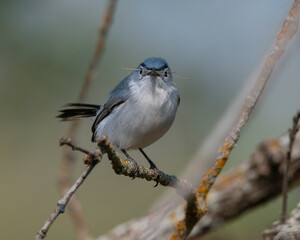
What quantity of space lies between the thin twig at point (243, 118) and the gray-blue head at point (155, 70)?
1.07m

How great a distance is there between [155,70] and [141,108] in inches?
13.0

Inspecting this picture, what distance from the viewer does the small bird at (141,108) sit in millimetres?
2844

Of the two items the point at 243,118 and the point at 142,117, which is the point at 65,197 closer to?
the point at 243,118

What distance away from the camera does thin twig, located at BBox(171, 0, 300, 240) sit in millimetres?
1916

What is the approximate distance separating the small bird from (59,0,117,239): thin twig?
0.22 metres

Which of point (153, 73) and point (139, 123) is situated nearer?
point (139, 123)

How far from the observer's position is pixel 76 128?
11.2 feet

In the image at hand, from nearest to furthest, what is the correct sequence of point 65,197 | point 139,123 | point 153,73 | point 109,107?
1. point 65,197
2. point 139,123
3. point 153,73
4. point 109,107

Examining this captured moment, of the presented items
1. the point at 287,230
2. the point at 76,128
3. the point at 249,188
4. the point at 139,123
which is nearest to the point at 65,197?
the point at 287,230

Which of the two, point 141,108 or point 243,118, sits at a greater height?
point 141,108

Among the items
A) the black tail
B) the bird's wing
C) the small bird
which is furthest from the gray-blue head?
the black tail

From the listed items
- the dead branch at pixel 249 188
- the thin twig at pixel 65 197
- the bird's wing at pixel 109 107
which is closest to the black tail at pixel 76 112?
the bird's wing at pixel 109 107

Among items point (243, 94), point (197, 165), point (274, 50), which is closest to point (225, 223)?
point (197, 165)

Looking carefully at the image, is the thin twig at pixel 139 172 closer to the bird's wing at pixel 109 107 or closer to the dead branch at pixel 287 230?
the dead branch at pixel 287 230
